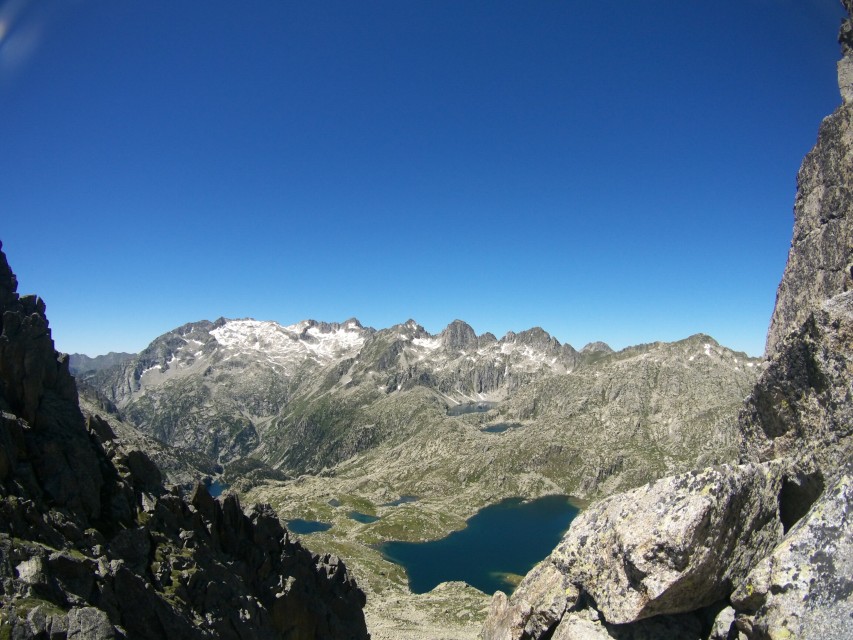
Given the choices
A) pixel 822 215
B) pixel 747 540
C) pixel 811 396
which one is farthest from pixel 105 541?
pixel 822 215

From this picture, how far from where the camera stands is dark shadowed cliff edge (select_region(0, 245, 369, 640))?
25203 millimetres

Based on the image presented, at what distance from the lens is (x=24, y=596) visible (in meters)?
23.4

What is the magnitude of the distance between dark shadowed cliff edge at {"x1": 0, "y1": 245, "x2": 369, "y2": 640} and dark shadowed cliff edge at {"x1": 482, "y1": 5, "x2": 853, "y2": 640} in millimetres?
23296

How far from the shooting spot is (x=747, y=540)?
42.8 feet

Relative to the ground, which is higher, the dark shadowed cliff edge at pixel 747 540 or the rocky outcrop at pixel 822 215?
the rocky outcrop at pixel 822 215

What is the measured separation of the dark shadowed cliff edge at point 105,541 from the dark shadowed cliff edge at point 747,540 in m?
23.3

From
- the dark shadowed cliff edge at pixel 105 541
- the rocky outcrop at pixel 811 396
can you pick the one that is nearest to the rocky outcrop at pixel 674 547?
the rocky outcrop at pixel 811 396

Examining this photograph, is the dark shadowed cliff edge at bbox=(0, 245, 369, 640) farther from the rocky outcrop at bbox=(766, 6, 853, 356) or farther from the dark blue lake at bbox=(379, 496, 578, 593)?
the dark blue lake at bbox=(379, 496, 578, 593)

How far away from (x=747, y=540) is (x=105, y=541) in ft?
124

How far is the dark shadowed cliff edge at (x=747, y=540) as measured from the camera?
1027 cm

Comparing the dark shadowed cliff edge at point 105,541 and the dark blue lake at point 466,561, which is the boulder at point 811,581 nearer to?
the dark shadowed cliff edge at point 105,541

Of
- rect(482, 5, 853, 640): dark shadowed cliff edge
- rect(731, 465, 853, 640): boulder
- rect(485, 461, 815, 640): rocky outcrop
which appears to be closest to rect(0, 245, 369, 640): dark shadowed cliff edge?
rect(485, 461, 815, 640): rocky outcrop

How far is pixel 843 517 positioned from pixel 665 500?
149 inches

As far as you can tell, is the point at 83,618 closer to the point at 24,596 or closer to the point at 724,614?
the point at 24,596
